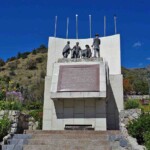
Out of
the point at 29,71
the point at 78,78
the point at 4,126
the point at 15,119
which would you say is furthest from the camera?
the point at 29,71

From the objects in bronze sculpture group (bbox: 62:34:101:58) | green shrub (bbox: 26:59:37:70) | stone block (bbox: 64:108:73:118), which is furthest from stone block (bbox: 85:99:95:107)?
green shrub (bbox: 26:59:37:70)

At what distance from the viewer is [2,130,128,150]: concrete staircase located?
954cm

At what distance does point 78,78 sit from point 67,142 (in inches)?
230

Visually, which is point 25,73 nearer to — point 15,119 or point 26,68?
point 26,68

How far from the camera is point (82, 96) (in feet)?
47.9

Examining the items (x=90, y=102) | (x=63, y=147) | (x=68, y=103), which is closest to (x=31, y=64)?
(x=68, y=103)

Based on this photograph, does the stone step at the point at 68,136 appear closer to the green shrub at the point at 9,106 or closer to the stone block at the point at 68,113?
the green shrub at the point at 9,106

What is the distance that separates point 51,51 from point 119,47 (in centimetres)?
450

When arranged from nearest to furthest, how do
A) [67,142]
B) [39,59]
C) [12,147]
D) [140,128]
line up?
[12,147] → [67,142] → [140,128] → [39,59]

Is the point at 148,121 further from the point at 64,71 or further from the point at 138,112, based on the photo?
the point at 64,71

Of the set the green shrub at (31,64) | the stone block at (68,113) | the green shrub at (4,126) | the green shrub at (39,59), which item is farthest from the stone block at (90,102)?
the green shrub at (39,59)

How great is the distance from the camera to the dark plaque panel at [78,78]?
14828 millimetres

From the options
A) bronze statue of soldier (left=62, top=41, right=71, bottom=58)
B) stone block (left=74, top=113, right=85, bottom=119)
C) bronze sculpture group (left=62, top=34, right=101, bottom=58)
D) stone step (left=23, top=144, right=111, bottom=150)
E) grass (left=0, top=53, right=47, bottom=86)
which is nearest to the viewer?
stone step (left=23, top=144, right=111, bottom=150)

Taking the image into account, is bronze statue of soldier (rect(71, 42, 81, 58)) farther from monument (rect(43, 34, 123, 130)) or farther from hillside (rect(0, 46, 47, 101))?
hillside (rect(0, 46, 47, 101))
